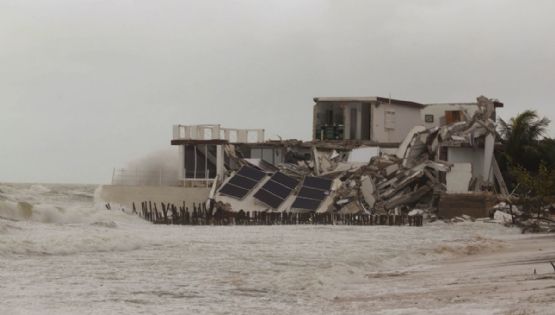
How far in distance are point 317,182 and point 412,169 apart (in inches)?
187

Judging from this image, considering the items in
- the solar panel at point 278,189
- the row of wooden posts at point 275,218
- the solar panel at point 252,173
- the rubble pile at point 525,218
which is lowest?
the row of wooden posts at point 275,218

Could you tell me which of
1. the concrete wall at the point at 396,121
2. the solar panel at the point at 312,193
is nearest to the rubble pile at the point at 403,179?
the solar panel at the point at 312,193

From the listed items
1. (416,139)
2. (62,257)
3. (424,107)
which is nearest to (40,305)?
(62,257)

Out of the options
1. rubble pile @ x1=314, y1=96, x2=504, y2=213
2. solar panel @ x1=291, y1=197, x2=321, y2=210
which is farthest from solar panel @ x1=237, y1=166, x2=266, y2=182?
rubble pile @ x1=314, y1=96, x2=504, y2=213

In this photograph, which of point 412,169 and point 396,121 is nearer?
point 412,169

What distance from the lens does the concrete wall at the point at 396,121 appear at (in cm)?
5591

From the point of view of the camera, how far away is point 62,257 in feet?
81.8

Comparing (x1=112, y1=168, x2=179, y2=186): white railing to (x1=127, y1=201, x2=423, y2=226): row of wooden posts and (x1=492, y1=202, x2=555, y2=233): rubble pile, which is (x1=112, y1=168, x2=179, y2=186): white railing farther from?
(x1=492, y1=202, x2=555, y2=233): rubble pile

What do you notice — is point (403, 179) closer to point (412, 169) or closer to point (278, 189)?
point (412, 169)

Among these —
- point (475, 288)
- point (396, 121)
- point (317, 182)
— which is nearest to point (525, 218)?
point (317, 182)

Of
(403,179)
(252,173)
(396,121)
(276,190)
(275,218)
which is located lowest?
(275,218)

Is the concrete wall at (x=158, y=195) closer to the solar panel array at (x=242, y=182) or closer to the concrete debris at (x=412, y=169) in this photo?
the solar panel array at (x=242, y=182)

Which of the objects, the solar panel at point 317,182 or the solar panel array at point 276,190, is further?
the solar panel array at point 276,190

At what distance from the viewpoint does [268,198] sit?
45938 mm
